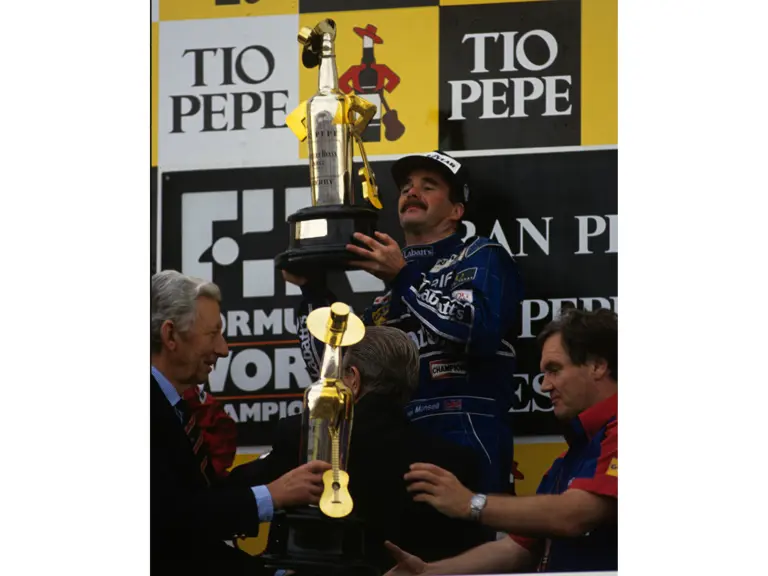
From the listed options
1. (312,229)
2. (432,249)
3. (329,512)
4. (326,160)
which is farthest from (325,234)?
(329,512)

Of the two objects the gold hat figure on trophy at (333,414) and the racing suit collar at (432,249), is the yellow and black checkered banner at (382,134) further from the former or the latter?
the gold hat figure on trophy at (333,414)

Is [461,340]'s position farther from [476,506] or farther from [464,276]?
[476,506]

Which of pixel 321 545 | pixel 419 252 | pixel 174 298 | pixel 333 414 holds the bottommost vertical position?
pixel 321 545

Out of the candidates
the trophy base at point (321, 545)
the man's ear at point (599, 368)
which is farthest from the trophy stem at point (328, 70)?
the trophy base at point (321, 545)

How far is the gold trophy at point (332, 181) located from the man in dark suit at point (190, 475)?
332mm

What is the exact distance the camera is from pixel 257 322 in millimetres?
4156

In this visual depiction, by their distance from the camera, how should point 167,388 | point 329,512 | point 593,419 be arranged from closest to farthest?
point 329,512 < point 593,419 < point 167,388

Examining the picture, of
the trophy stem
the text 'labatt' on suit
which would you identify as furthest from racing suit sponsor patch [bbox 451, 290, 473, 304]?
the trophy stem

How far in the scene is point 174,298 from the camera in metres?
4.13

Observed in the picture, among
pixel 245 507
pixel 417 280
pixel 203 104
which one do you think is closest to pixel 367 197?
pixel 417 280

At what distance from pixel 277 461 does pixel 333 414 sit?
0.78 feet

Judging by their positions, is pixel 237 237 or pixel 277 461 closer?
pixel 277 461

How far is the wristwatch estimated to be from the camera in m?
3.93

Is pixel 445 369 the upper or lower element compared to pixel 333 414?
upper
